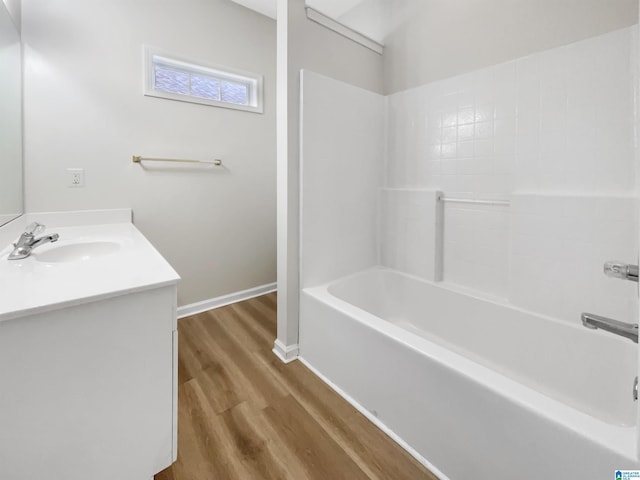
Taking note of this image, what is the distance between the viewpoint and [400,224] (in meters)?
2.20

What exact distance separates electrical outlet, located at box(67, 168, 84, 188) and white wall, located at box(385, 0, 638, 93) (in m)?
2.22

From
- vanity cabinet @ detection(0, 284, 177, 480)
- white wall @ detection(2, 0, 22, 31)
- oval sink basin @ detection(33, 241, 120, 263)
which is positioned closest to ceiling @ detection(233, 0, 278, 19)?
white wall @ detection(2, 0, 22, 31)

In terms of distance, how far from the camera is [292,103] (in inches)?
69.5

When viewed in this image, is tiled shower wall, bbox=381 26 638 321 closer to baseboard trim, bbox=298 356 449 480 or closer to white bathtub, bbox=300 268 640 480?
white bathtub, bbox=300 268 640 480

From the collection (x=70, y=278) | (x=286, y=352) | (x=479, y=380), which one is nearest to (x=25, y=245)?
(x=70, y=278)

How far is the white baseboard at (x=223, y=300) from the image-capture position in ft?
8.22

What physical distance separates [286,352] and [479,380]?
1.17m

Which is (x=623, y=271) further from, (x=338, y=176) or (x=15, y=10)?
(x=15, y=10)

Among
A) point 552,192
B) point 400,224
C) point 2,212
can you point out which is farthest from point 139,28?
point 552,192

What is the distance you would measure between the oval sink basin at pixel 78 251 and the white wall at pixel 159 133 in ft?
2.31


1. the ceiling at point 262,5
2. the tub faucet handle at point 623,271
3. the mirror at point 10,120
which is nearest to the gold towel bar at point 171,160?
the mirror at point 10,120

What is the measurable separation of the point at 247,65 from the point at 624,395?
3.19 meters

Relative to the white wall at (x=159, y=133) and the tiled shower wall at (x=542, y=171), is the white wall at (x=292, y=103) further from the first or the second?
the white wall at (x=159, y=133)

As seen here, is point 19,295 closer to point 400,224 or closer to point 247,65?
point 400,224
